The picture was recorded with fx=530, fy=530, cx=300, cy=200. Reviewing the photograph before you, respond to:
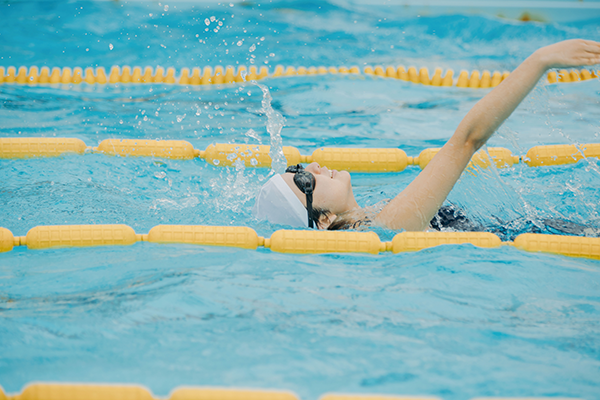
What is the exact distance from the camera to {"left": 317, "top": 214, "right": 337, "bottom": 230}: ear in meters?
3.26

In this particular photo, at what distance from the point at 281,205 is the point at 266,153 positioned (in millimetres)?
1607

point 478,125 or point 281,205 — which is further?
point 281,205

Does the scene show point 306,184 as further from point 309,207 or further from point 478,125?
point 478,125

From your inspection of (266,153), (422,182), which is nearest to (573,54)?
(422,182)

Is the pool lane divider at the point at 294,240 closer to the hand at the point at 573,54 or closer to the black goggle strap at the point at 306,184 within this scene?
the black goggle strap at the point at 306,184

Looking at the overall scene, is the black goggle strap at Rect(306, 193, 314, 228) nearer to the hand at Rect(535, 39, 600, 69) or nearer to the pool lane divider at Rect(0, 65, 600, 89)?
the hand at Rect(535, 39, 600, 69)

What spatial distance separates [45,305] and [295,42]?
9.84 metres

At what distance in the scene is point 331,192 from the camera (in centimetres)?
314

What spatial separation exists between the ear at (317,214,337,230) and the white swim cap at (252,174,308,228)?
0.09m

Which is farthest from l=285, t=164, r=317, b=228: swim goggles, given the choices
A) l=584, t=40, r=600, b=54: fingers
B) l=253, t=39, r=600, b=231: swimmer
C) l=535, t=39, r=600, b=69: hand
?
l=584, t=40, r=600, b=54: fingers

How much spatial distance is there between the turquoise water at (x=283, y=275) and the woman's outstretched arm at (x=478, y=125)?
23cm

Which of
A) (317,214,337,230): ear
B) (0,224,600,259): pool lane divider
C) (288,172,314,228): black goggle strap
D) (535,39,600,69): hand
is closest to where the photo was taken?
(535,39,600,69): hand

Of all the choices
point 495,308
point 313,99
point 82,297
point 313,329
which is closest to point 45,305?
point 82,297

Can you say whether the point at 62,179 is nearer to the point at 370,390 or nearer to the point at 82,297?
the point at 82,297
